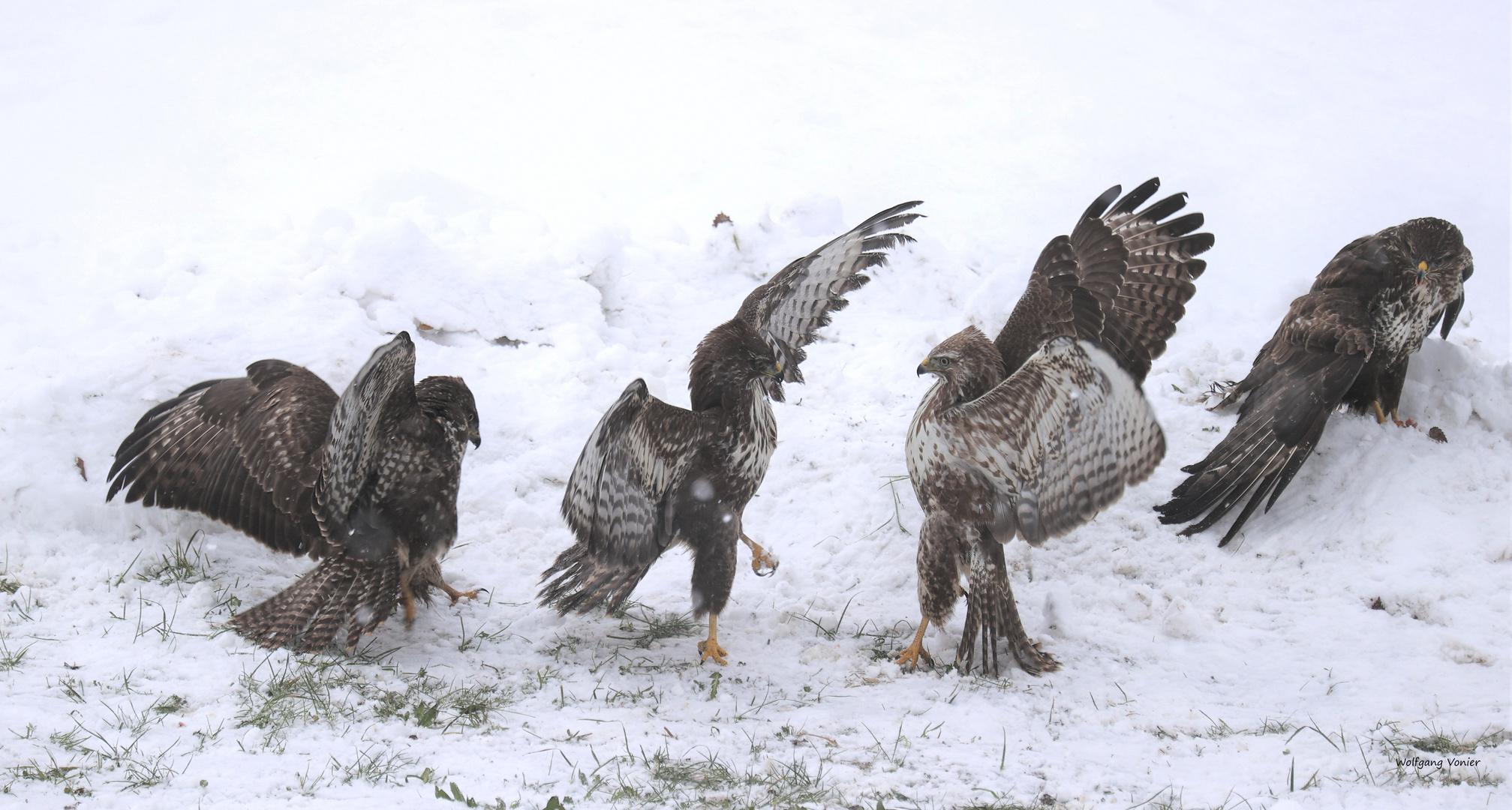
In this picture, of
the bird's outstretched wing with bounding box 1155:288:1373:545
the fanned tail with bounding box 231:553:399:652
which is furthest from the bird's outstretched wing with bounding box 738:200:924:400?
the fanned tail with bounding box 231:553:399:652

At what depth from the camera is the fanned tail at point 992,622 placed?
3.99m

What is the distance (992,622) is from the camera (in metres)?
4.01

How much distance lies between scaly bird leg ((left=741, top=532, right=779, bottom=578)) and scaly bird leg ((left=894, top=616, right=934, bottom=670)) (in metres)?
0.96

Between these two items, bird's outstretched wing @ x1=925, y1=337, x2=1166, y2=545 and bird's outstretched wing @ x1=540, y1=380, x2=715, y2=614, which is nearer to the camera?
bird's outstretched wing @ x1=925, y1=337, x2=1166, y2=545

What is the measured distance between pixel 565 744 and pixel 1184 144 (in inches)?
342

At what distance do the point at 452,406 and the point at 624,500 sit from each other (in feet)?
3.19

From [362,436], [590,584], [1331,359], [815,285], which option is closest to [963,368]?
[815,285]

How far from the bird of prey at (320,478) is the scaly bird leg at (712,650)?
3.81 ft

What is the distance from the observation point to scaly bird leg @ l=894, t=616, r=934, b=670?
13.2ft

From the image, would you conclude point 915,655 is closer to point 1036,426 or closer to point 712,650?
point 712,650

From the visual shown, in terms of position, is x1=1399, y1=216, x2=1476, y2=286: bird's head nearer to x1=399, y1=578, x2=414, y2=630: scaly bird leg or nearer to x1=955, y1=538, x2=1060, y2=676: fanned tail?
x1=955, y1=538, x2=1060, y2=676: fanned tail

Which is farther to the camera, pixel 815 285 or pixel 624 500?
pixel 815 285

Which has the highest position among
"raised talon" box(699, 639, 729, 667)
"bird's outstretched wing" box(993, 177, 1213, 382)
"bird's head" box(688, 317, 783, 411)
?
"bird's outstretched wing" box(993, 177, 1213, 382)

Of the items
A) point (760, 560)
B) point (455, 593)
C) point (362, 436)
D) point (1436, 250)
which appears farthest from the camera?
point (1436, 250)
